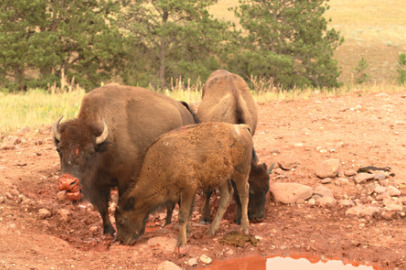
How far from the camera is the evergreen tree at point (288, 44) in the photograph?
24766 millimetres

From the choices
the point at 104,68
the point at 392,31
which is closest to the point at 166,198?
the point at 104,68

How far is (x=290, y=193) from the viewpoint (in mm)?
7824

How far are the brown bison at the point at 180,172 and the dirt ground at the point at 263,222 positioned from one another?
1.07 feet

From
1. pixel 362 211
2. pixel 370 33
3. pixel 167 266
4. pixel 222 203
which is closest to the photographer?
pixel 167 266

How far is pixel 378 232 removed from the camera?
663cm

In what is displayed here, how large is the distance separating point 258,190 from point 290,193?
3.10 ft

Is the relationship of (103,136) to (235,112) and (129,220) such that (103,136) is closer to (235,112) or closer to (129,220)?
(129,220)

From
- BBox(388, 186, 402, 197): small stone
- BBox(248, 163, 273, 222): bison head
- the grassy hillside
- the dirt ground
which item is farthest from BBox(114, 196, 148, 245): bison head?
the grassy hillside

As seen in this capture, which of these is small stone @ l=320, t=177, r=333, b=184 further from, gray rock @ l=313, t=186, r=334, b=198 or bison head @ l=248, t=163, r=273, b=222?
bison head @ l=248, t=163, r=273, b=222

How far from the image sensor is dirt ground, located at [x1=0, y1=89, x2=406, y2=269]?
5836 millimetres

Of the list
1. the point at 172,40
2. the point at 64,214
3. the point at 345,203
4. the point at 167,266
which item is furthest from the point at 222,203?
the point at 172,40

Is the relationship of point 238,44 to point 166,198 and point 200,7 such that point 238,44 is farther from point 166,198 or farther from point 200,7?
point 166,198

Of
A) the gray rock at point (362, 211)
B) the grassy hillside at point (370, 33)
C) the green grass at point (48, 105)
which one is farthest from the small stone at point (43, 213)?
the grassy hillside at point (370, 33)

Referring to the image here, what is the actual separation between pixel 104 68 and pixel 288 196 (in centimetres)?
1920
